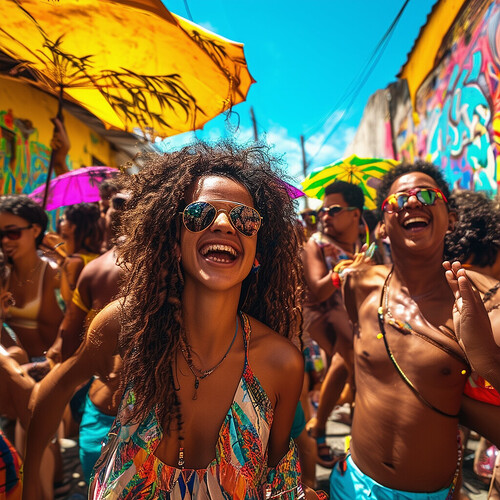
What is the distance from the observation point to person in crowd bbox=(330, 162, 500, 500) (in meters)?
1.82

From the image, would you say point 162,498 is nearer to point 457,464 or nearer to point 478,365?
point 478,365

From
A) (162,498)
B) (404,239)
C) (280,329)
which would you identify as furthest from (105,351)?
(404,239)

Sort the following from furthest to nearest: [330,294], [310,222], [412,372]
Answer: [310,222] → [330,294] → [412,372]

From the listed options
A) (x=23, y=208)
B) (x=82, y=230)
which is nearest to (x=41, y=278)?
(x=23, y=208)

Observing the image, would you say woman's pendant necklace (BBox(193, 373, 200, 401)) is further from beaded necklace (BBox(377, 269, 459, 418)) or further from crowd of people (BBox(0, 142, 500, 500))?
beaded necklace (BBox(377, 269, 459, 418))

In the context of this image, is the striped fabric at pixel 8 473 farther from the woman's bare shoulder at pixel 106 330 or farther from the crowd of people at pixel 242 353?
the woman's bare shoulder at pixel 106 330

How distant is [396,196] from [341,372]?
2007 mm

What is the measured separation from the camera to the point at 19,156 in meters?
8.74

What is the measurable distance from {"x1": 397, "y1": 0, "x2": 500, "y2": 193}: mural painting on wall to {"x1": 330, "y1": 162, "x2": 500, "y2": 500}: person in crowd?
423cm

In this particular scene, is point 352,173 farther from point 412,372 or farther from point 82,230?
point 82,230

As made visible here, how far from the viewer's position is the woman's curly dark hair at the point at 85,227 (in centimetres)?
402

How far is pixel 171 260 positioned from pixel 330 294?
7.63 ft

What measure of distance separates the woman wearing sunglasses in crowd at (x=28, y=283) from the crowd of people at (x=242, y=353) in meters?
0.87

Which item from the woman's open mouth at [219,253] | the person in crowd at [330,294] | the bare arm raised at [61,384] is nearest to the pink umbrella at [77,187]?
the person in crowd at [330,294]
